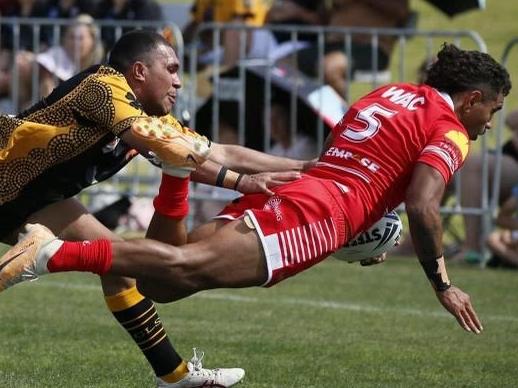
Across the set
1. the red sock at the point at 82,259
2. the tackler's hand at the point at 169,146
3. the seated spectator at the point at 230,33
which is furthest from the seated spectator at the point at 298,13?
the red sock at the point at 82,259

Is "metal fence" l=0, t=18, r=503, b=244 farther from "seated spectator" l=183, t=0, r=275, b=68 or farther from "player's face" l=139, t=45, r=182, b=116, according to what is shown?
"player's face" l=139, t=45, r=182, b=116

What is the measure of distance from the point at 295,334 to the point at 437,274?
8.01 feet

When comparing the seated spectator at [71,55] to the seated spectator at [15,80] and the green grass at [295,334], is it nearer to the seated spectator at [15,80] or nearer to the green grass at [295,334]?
the seated spectator at [15,80]

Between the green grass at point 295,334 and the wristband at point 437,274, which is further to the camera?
the green grass at point 295,334

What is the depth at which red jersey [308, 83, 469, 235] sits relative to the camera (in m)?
6.91

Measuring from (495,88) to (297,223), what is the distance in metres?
1.31

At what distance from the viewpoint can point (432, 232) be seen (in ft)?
22.1

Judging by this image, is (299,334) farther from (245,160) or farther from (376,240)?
(376,240)

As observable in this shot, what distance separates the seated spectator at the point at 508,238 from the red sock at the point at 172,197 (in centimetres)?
638

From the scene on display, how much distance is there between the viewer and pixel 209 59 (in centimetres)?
1500

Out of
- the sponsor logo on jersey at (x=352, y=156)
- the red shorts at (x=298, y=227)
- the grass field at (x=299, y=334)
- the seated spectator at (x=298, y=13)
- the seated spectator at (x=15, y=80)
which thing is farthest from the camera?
the seated spectator at (x=298, y=13)

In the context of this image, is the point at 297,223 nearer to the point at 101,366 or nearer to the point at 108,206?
the point at 101,366

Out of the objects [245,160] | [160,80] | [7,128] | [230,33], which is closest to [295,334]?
[245,160]

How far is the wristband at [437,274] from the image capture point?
6.84m
